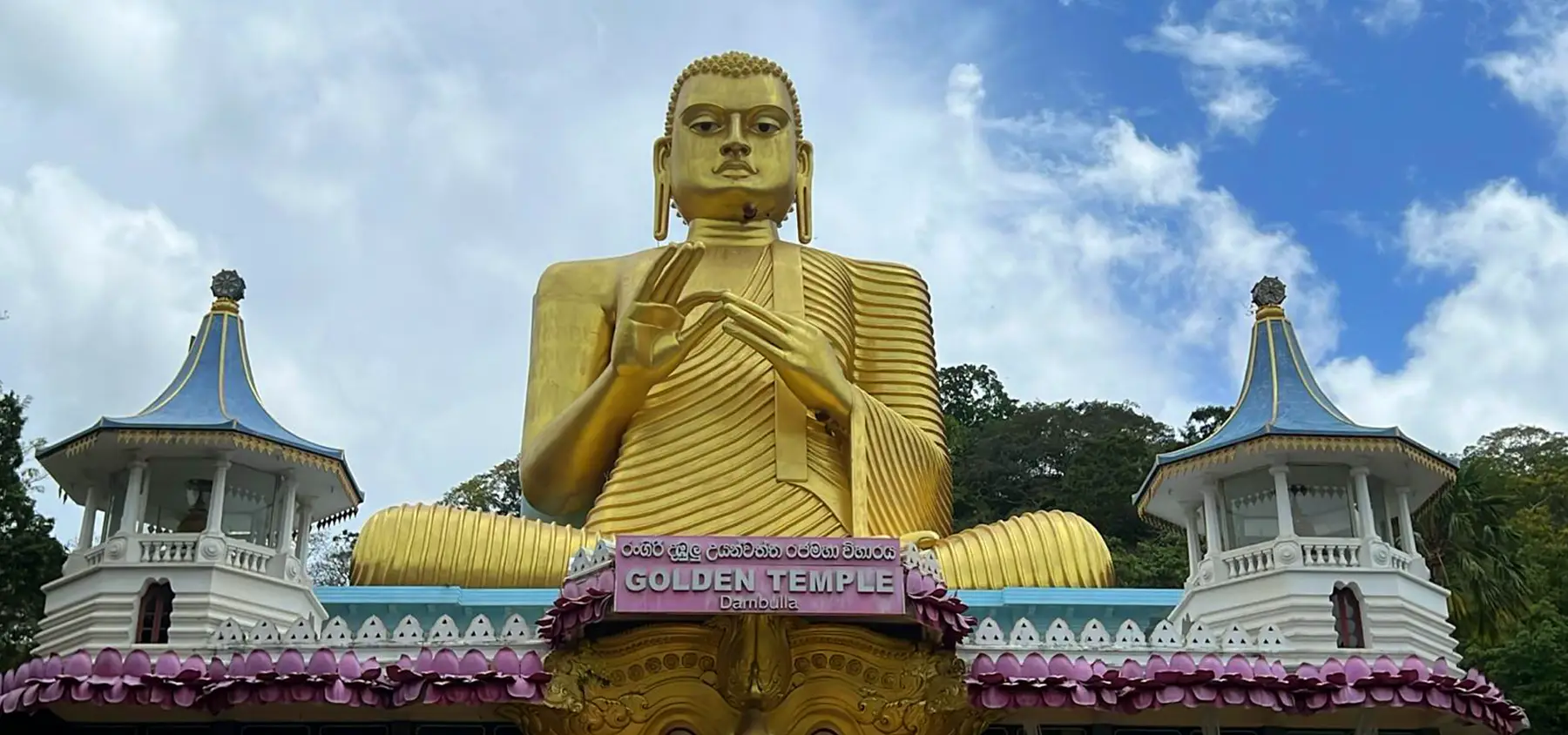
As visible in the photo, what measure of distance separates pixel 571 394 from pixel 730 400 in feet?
4.97

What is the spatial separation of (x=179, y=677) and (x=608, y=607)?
2.69m

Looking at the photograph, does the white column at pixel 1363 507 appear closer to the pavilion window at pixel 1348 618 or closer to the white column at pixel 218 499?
the pavilion window at pixel 1348 618

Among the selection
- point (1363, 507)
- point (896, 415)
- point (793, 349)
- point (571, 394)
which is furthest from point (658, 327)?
point (1363, 507)

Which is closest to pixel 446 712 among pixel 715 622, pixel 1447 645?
pixel 715 622

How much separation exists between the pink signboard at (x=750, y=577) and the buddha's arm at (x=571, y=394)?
3.10 metres

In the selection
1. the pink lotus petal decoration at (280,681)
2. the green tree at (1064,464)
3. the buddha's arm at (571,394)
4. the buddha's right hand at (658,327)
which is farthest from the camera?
the green tree at (1064,464)

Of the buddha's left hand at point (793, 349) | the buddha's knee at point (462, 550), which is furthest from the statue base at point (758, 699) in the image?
the buddha's left hand at point (793, 349)

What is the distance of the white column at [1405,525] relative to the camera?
13.1 meters

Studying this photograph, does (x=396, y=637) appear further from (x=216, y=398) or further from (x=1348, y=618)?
(x=1348, y=618)

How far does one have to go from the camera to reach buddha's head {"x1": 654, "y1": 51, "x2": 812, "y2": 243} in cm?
1419

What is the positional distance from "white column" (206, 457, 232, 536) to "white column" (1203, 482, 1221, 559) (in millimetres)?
7896

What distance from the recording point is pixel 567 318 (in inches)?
549

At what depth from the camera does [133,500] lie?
493 inches

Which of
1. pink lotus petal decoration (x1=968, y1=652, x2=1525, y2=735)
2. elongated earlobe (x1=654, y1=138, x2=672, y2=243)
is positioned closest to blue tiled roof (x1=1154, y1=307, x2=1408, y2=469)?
pink lotus petal decoration (x1=968, y1=652, x2=1525, y2=735)
